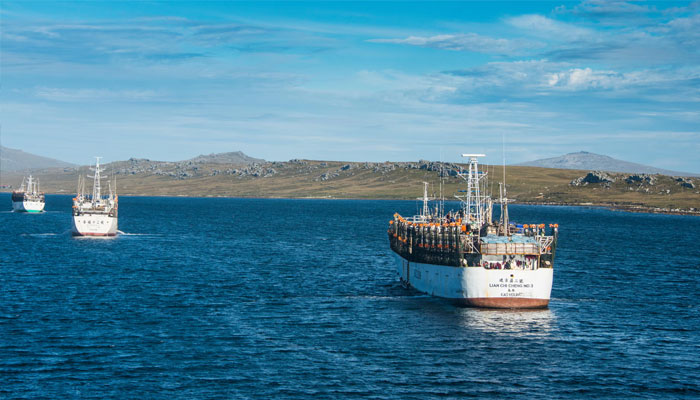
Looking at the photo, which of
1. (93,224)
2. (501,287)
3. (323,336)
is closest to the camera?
(323,336)

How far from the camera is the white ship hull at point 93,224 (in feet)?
590

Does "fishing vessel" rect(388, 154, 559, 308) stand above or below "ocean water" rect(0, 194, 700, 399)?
above

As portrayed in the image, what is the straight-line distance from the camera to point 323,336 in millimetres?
70938

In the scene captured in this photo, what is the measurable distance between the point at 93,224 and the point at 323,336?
12715 centimetres

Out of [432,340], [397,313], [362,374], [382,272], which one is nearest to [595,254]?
[382,272]

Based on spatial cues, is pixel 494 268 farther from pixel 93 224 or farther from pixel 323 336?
pixel 93 224

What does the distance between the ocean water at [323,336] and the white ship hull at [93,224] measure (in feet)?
181

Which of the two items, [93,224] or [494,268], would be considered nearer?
[494,268]

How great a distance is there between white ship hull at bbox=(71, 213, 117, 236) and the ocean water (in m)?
55.0

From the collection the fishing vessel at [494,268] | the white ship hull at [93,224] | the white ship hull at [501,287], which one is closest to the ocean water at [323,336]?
the white ship hull at [501,287]

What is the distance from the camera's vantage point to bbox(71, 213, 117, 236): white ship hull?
7082 inches

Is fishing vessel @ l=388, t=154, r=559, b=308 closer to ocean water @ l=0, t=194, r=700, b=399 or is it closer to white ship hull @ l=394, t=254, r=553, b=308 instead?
white ship hull @ l=394, t=254, r=553, b=308

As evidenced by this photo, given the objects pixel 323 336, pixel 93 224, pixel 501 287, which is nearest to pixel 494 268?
pixel 501 287

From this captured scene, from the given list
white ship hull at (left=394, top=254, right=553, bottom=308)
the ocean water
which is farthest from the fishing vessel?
the ocean water
